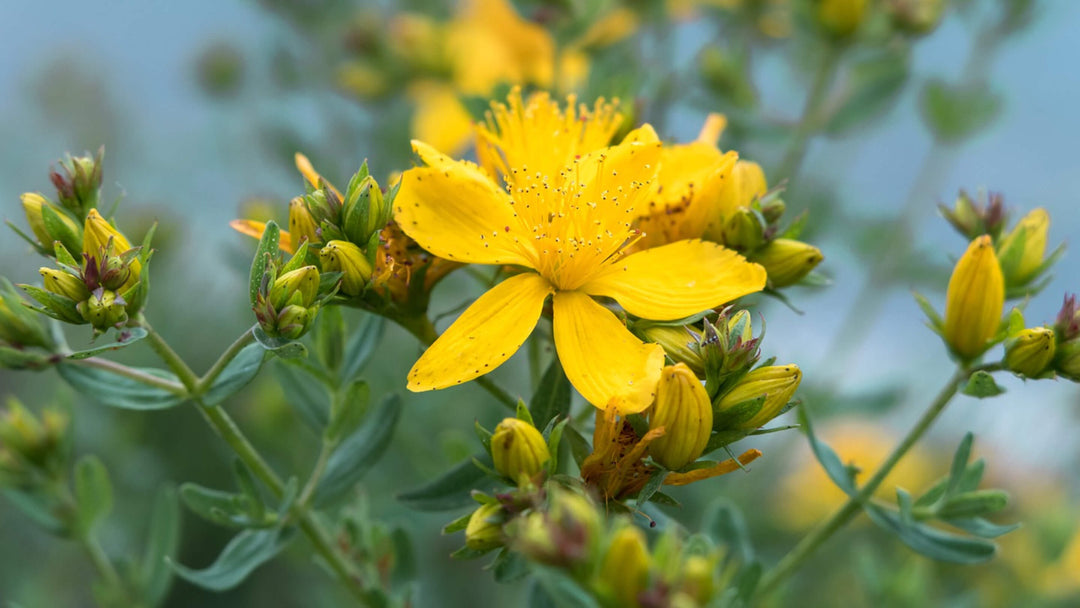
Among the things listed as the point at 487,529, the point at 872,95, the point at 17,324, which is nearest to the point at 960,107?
the point at 872,95

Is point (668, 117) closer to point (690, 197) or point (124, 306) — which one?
point (690, 197)

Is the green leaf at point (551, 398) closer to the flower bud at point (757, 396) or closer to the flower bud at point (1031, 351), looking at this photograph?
the flower bud at point (757, 396)

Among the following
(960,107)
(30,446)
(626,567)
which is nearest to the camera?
(626,567)

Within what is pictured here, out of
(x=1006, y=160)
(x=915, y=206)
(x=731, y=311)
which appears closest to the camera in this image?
(x=731, y=311)

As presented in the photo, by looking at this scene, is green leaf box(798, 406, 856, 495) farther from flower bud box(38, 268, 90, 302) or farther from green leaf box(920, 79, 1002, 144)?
green leaf box(920, 79, 1002, 144)

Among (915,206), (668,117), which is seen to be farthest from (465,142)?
(915,206)

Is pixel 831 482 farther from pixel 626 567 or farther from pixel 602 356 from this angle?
pixel 626 567
